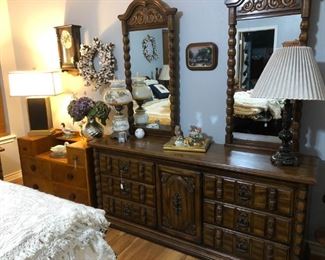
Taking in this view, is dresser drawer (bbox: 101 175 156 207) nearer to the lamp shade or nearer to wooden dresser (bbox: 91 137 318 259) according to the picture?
wooden dresser (bbox: 91 137 318 259)

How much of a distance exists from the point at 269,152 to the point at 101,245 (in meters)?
1.29

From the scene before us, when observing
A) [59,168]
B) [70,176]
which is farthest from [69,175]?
[59,168]

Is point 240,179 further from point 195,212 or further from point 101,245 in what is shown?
point 101,245

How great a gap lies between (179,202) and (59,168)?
4.30 feet

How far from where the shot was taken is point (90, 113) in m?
2.52

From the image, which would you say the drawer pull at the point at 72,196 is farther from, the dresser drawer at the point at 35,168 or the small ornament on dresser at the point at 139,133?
the small ornament on dresser at the point at 139,133

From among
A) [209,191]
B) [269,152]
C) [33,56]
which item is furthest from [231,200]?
[33,56]

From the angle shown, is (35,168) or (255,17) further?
(35,168)

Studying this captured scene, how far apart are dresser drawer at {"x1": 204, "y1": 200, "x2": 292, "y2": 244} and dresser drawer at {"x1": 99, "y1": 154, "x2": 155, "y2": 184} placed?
1.62 ft

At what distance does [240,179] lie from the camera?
1.80 metres

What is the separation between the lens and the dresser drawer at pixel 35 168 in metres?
2.85

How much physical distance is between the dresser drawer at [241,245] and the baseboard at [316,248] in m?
0.41

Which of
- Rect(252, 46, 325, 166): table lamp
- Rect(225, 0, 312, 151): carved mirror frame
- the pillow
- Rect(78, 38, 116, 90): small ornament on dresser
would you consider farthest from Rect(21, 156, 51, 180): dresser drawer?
Rect(252, 46, 325, 166): table lamp

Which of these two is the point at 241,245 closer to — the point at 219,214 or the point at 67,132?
the point at 219,214
